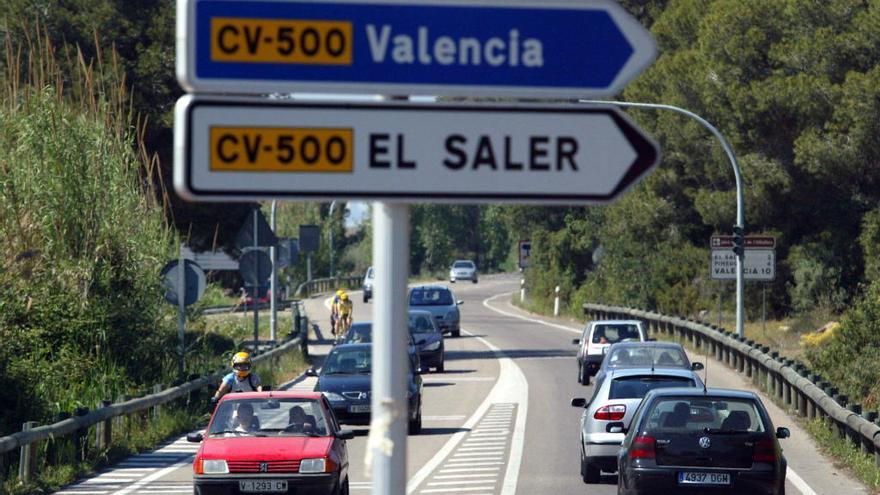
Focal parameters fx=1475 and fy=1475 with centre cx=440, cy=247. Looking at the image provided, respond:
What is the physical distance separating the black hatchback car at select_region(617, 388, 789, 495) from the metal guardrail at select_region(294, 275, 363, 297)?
70230 millimetres

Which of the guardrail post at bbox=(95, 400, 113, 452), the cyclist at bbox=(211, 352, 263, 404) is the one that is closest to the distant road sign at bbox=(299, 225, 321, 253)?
the guardrail post at bbox=(95, 400, 113, 452)

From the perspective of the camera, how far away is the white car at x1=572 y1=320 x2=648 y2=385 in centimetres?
3262

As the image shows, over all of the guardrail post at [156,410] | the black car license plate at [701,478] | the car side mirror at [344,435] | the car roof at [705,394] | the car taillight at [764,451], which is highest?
the car roof at [705,394]

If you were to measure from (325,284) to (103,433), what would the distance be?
241 feet

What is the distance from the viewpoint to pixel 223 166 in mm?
4125

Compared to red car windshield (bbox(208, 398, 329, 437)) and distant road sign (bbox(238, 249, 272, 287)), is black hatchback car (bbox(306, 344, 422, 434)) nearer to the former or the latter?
distant road sign (bbox(238, 249, 272, 287))

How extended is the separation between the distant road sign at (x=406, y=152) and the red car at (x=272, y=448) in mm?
10965

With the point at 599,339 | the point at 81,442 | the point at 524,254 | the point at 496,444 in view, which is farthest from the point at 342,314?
the point at 524,254

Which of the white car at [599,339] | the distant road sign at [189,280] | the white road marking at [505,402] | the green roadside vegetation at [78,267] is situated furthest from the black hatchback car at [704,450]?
the white car at [599,339]

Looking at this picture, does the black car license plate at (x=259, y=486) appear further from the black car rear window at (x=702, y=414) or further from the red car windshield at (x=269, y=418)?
the black car rear window at (x=702, y=414)

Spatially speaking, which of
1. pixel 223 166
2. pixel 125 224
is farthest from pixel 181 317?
pixel 223 166

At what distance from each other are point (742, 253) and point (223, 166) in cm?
3321

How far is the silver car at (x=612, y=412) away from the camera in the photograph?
17.7m

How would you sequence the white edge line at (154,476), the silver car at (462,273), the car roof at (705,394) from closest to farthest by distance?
the car roof at (705,394)
the white edge line at (154,476)
the silver car at (462,273)
